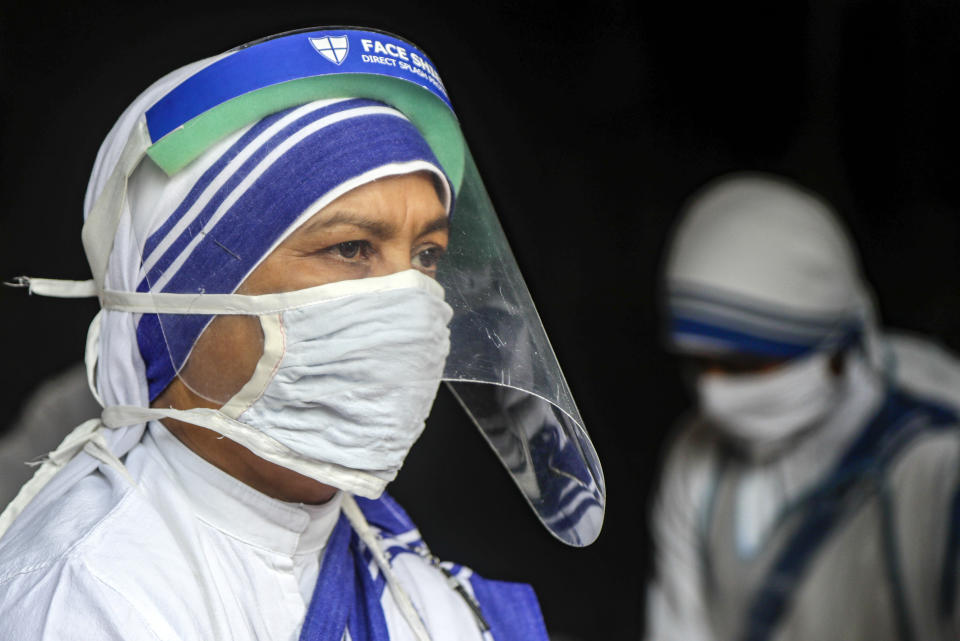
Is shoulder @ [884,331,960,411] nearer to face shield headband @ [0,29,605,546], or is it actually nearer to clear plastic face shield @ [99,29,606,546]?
face shield headband @ [0,29,605,546]

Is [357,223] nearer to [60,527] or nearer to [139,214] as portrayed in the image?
[139,214]

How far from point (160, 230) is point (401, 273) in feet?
0.87

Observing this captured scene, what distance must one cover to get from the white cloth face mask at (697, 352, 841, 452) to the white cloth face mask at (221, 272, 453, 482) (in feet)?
8.13

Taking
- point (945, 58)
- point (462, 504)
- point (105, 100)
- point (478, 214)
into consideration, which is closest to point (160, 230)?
point (478, 214)

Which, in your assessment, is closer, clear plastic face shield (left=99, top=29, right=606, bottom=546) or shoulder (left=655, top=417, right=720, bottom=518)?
clear plastic face shield (left=99, top=29, right=606, bottom=546)

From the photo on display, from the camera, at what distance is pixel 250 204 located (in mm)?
1260

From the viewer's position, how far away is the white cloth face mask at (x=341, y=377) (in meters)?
1.27

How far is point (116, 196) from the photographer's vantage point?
1.31m

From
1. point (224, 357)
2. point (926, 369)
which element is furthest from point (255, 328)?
point (926, 369)

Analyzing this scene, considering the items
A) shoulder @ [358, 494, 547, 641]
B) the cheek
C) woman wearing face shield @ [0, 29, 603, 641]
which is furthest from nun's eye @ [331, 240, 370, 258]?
shoulder @ [358, 494, 547, 641]

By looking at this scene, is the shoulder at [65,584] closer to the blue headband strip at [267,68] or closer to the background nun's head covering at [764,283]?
the blue headband strip at [267,68]

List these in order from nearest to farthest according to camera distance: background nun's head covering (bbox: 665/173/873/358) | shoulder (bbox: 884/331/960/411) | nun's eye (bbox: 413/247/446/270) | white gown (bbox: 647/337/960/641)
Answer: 1. nun's eye (bbox: 413/247/446/270)
2. white gown (bbox: 647/337/960/641)
3. shoulder (bbox: 884/331/960/411)
4. background nun's head covering (bbox: 665/173/873/358)

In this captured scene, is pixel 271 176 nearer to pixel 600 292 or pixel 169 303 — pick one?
pixel 169 303

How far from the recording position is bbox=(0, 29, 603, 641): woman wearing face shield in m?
1.25
